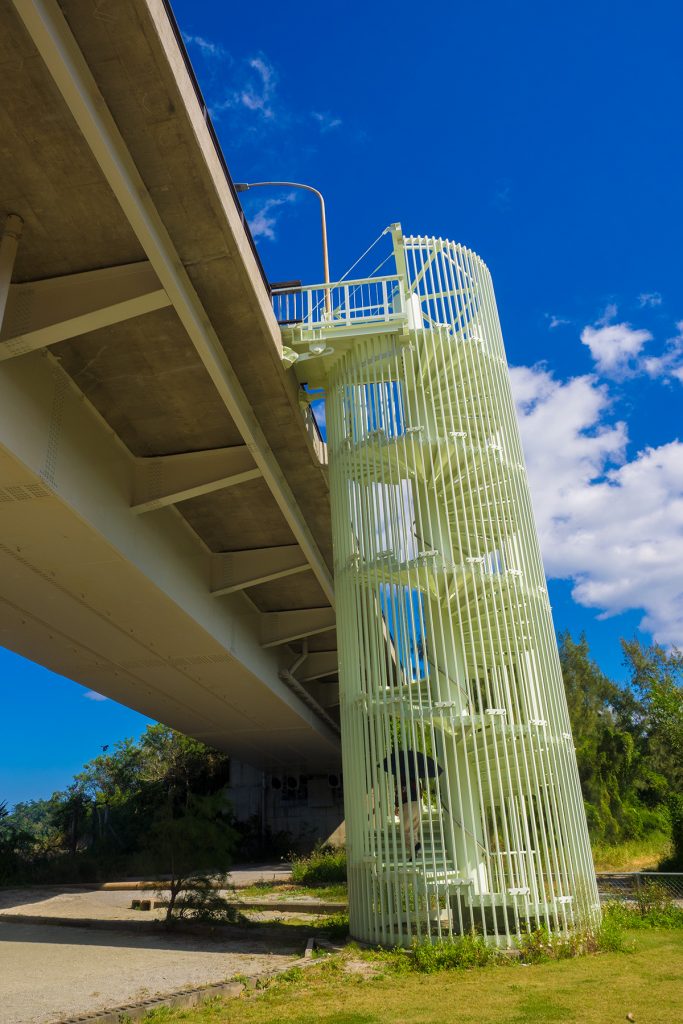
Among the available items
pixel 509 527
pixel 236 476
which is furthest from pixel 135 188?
pixel 509 527

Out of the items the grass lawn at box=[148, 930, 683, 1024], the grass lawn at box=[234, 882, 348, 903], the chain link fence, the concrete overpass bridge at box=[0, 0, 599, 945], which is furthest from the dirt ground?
the chain link fence

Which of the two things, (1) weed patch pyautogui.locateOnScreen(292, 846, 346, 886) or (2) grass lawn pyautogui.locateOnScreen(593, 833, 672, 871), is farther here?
(1) weed patch pyautogui.locateOnScreen(292, 846, 346, 886)

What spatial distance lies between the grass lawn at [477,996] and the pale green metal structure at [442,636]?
111 centimetres

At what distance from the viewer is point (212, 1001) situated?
7262 mm

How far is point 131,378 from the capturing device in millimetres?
11938

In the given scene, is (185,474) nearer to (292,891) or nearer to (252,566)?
(252,566)

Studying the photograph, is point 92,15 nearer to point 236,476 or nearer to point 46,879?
point 236,476

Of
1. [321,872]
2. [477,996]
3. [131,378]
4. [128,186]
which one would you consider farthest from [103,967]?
[321,872]

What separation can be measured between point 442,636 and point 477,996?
4915 millimetres

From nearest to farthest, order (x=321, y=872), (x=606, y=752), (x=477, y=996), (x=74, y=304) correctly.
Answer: (x=477, y=996)
(x=74, y=304)
(x=321, y=872)
(x=606, y=752)

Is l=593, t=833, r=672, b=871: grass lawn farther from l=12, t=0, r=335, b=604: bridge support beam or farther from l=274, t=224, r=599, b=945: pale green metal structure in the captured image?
l=12, t=0, r=335, b=604: bridge support beam

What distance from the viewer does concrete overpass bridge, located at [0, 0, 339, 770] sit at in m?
7.54

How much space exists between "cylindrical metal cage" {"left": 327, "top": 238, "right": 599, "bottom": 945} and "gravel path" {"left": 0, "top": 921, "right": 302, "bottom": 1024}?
2059 millimetres

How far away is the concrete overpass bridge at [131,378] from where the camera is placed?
24.7 feet
